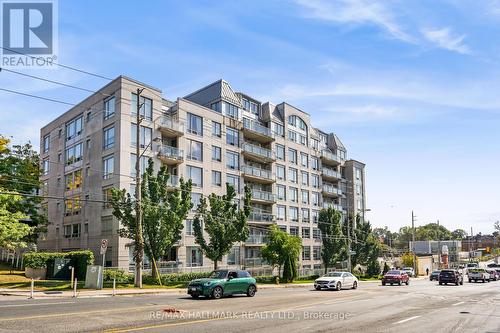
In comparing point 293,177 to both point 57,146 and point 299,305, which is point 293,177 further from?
point 299,305

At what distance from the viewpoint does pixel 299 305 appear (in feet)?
68.3

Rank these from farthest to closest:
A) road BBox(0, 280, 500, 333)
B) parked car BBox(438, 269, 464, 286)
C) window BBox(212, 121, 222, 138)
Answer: window BBox(212, 121, 222, 138) → parked car BBox(438, 269, 464, 286) → road BBox(0, 280, 500, 333)

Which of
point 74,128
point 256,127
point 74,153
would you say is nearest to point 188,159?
point 74,153

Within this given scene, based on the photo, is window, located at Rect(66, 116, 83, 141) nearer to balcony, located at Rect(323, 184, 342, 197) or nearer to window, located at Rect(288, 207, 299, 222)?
window, located at Rect(288, 207, 299, 222)

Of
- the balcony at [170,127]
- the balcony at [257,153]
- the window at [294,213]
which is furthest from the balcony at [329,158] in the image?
the balcony at [170,127]

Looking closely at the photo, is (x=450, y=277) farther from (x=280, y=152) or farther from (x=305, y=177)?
(x=305, y=177)

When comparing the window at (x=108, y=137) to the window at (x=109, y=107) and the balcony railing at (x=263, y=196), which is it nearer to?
the window at (x=109, y=107)

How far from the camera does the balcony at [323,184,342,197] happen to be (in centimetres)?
7506

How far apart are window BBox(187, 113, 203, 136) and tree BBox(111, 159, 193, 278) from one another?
13900 millimetres

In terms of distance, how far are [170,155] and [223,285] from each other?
24.8 meters

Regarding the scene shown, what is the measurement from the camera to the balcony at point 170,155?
46641mm

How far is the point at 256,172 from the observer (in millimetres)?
59531

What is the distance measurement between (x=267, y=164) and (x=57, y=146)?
26.3 meters

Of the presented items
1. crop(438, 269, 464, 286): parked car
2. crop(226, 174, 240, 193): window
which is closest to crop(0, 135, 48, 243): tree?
crop(226, 174, 240, 193): window
